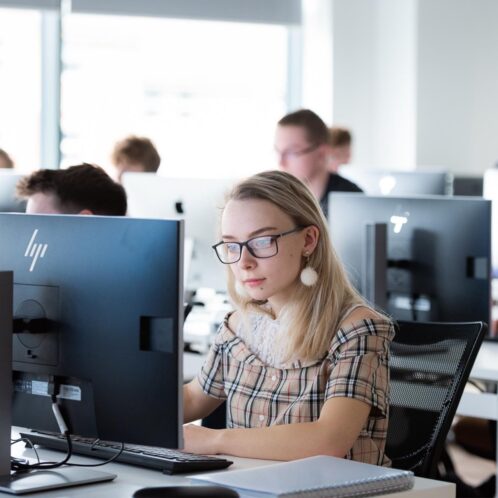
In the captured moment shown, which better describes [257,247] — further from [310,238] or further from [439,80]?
[439,80]

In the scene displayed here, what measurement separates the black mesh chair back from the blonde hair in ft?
1.03

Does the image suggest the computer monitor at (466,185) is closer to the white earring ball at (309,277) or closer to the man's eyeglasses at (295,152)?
the man's eyeglasses at (295,152)

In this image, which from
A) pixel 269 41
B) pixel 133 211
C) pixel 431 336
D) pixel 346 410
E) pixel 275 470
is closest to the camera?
pixel 275 470

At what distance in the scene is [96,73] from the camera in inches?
279

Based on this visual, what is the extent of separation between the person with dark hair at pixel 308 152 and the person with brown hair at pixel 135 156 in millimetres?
797

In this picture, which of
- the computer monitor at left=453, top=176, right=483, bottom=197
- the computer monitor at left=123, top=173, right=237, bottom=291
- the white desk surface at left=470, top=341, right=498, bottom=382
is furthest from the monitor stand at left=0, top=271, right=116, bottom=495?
the computer monitor at left=453, top=176, right=483, bottom=197

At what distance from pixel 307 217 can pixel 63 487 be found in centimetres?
70

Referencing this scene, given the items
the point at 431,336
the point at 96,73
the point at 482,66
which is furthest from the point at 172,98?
the point at 431,336

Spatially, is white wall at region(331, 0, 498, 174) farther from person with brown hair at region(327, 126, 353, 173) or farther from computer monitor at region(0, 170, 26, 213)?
computer monitor at region(0, 170, 26, 213)

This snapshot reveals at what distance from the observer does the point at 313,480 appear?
63.8 inches

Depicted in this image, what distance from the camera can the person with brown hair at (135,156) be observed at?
16.9ft

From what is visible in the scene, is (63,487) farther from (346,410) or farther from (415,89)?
(415,89)

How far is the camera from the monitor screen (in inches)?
63.6

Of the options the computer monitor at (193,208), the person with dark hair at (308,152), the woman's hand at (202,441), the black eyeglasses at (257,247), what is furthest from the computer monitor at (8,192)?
the woman's hand at (202,441)
